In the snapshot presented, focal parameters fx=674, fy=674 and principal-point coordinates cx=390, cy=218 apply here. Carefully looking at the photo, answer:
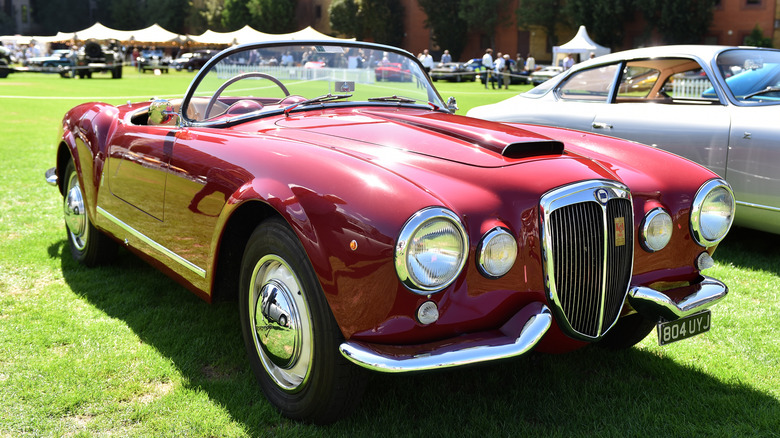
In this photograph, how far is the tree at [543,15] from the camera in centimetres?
4450

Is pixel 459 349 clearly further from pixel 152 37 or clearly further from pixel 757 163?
pixel 152 37

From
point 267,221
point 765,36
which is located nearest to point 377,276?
point 267,221

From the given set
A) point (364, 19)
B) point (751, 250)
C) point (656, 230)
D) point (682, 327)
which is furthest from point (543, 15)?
point (682, 327)

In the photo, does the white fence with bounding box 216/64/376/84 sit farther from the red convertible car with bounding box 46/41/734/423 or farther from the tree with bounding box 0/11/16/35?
the tree with bounding box 0/11/16/35

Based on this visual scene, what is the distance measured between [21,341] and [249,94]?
1.76m

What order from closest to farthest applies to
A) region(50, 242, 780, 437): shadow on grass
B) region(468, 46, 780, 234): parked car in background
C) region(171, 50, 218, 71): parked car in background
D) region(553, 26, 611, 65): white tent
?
region(50, 242, 780, 437): shadow on grass → region(468, 46, 780, 234): parked car in background → region(553, 26, 611, 65): white tent → region(171, 50, 218, 71): parked car in background

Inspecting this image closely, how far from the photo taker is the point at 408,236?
82.7 inches

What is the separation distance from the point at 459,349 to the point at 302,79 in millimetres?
2228

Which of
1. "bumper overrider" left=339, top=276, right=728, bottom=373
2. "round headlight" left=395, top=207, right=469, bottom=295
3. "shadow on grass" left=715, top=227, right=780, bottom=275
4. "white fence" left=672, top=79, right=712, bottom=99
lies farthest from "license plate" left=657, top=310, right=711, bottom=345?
"white fence" left=672, top=79, right=712, bottom=99

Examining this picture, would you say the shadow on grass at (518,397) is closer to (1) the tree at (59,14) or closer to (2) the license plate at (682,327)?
(2) the license plate at (682,327)

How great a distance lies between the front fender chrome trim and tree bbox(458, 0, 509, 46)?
4884 cm

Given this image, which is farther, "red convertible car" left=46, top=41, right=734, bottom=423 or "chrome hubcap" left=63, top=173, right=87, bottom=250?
"chrome hubcap" left=63, top=173, right=87, bottom=250

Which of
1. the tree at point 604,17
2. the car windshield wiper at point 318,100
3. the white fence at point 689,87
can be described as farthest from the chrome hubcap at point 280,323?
the tree at point 604,17

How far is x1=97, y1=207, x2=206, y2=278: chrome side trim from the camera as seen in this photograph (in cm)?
304
